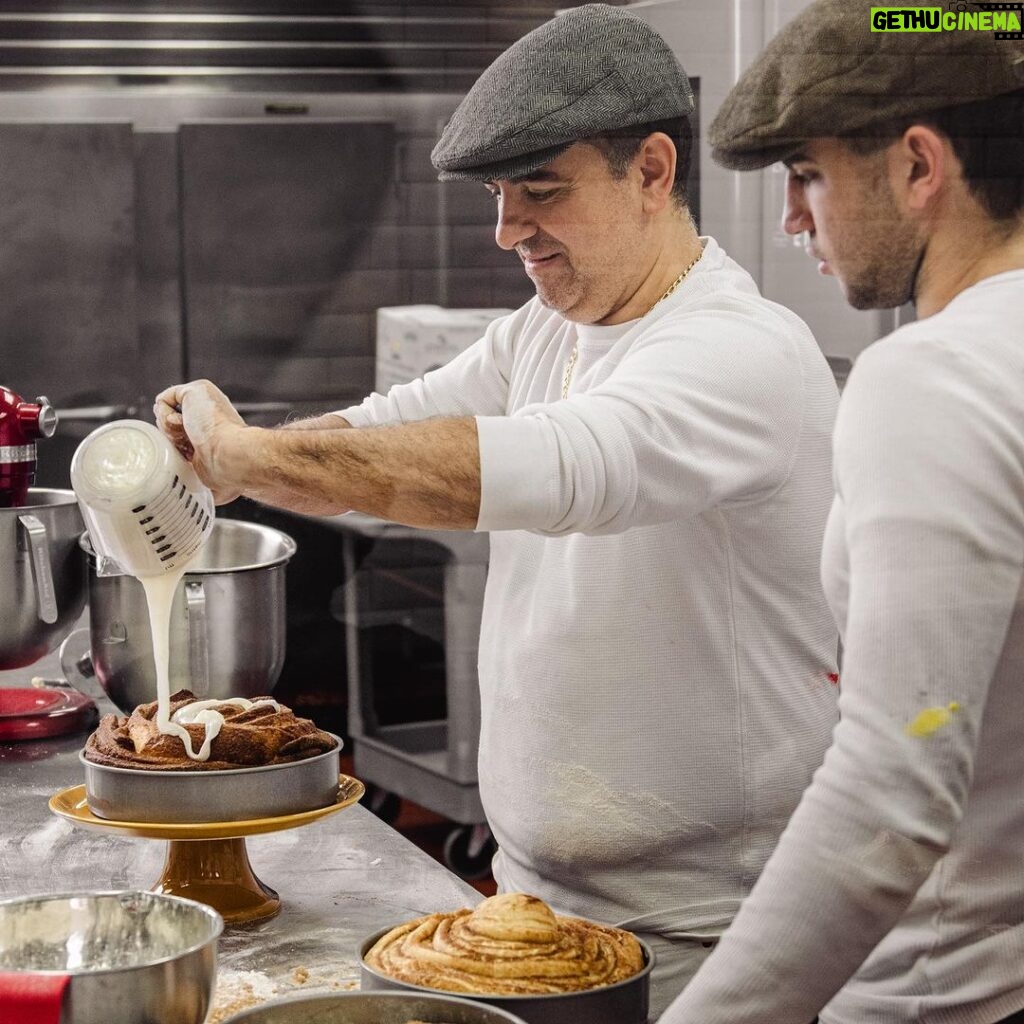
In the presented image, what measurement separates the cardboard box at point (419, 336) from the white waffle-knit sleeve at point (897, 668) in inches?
127

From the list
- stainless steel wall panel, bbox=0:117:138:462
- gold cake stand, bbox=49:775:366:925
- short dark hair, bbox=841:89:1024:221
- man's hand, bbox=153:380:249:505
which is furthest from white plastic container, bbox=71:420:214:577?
stainless steel wall panel, bbox=0:117:138:462

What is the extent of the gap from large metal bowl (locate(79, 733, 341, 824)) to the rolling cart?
2442 mm

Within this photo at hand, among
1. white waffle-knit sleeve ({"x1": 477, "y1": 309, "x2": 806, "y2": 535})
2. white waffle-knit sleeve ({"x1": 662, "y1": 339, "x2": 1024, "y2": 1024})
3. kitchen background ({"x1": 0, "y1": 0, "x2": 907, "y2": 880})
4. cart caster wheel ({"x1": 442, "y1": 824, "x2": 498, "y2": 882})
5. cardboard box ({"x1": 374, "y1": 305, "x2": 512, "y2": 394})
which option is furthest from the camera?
cardboard box ({"x1": 374, "y1": 305, "x2": 512, "y2": 394})

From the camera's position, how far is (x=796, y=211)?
1.17m

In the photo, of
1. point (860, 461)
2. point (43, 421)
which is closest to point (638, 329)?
point (860, 461)

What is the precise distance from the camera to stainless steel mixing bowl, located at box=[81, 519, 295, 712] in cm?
204

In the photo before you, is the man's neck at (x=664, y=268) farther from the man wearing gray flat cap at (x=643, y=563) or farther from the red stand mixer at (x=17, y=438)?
the red stand mixer at (x=17, y=438)

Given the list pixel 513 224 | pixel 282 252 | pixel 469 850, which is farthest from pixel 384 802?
pixel 513 224

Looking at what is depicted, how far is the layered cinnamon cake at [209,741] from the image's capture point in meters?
1.53

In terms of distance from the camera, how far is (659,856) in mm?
1621

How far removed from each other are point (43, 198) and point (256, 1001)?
123 inches

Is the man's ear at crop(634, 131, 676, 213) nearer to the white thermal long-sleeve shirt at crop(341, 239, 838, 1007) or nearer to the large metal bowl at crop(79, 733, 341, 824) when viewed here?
the white thermal long-sleeve shirt at crop(341, 239, 838, 1007)

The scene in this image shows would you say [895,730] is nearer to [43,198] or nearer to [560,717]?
[560,717]

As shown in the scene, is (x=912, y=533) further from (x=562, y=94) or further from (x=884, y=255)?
(x=562, y=94)
